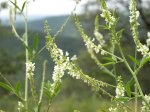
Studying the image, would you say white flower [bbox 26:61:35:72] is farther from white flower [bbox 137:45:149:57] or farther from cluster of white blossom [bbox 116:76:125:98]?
white flower [bbox 137:45:149:57]

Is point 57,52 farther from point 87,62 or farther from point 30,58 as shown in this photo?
point 87,62

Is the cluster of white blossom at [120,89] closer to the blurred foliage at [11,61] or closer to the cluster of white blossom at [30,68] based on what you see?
the cluster of white blossom at [30,68]

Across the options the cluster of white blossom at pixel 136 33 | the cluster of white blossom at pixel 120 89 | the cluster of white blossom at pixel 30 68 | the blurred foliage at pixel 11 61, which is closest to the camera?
the cluster of white blossom at pixel 30 68

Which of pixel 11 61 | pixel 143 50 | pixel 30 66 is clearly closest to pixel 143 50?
pixel 143 50

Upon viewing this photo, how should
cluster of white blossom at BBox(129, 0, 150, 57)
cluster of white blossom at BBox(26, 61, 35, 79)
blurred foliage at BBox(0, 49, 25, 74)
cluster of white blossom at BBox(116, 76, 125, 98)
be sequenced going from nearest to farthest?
cluster of white blossom at BBox(26, 61, 35, 79) → cluster of white blossom at BBox(116, 76, 125, 98) → cluster of white blossom at BBox(129, 0, 150, 57) → blurred foliage at BBox(0, 49, 25, 74)

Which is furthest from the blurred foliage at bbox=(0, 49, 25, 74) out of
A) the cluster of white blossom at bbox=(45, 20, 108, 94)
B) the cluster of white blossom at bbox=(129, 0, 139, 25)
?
the cluster of white blossom at bbox=(45, 20, 108, 94)

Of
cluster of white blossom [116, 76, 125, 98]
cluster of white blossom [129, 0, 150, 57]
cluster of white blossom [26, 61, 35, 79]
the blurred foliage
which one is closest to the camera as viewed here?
cluster of white blossom [26, 61, 35, 79]

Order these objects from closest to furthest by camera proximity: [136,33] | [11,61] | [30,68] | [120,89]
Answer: [30,68]
[120,89]
[136,33]
[11,61]

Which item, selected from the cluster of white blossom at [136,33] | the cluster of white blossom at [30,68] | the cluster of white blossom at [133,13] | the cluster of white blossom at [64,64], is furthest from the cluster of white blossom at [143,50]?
the cluster of white blossom at [30,68]

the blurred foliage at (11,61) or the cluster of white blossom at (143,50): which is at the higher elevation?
the blurred foliage at (11,61)

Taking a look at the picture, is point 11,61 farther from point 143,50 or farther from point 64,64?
point 64,64

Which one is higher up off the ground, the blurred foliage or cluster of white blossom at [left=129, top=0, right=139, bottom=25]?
the blurred foliage
